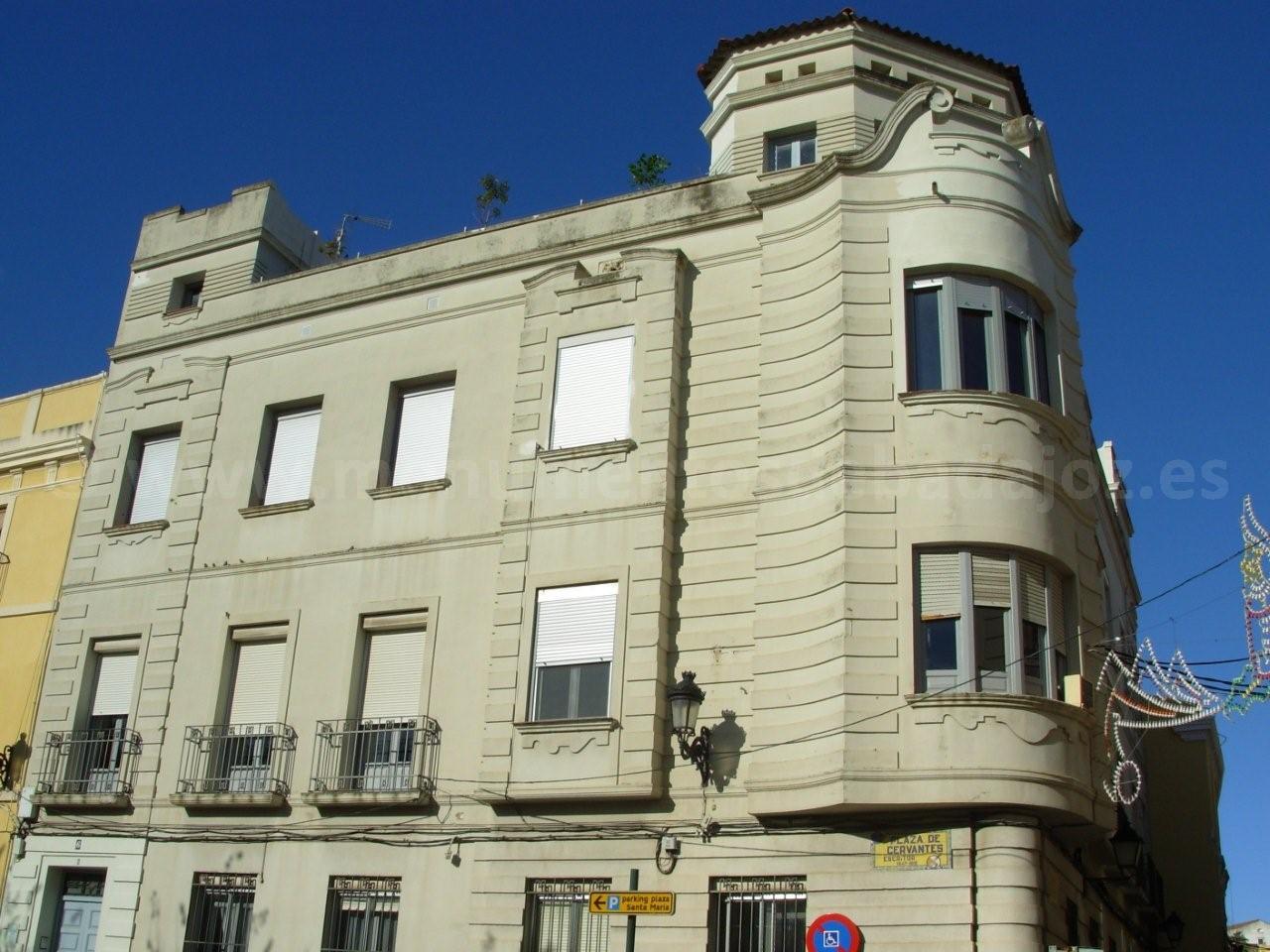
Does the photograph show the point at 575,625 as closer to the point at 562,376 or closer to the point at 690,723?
the point at 690,723

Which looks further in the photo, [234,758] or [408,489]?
[408,489]

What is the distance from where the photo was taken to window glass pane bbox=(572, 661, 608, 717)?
621 inches

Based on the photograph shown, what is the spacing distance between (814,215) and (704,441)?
3.12m

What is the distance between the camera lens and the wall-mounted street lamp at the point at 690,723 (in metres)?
14.8

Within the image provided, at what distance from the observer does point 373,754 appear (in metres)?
17.2

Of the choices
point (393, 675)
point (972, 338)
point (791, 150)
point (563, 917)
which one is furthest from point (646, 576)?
point (791, 150)

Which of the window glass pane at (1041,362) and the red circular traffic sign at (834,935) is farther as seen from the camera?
the window glass pane at (1041,362)

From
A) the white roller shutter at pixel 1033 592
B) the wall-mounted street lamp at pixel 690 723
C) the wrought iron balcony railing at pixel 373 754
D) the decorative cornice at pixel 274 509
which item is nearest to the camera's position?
the white roller shutter at pixel 1033 592

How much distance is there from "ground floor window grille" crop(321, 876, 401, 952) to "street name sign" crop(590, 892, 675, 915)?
9.35 ft

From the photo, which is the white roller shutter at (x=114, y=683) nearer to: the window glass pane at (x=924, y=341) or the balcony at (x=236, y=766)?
the balcony at (x=236, y=766)

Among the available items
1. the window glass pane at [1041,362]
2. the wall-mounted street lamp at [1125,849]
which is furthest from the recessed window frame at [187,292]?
the wall-mounted street lamp at [1125,849]

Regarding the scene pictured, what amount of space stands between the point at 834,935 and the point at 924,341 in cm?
668

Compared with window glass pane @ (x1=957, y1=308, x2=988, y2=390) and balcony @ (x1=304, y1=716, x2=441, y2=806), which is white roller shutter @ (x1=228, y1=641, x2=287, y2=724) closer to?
balcony @ (x1=304, y1=716, x2=441, y2=806)

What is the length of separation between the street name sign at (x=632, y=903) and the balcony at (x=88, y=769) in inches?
293
